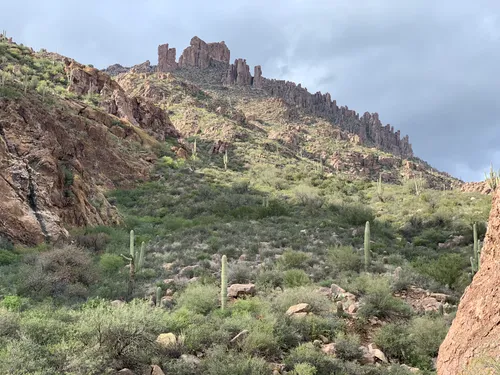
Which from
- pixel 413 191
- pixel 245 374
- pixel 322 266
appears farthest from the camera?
pixel 413 191

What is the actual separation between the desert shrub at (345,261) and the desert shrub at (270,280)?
112 inches

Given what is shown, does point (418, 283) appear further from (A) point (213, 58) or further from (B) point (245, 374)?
(A) point (213, 58)

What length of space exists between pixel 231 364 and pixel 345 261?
8.91 metres

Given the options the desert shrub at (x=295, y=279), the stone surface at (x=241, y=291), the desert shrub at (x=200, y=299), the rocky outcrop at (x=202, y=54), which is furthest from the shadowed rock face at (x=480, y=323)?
the rocky outcrop at (x=202, y=54)

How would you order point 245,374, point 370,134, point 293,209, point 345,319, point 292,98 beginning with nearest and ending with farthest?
point 245,374, point 345,319, point 293,209, point 292,98, point 370,134

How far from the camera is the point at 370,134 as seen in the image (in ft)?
431

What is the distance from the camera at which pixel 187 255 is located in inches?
608

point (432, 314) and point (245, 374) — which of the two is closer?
point (245, 374)

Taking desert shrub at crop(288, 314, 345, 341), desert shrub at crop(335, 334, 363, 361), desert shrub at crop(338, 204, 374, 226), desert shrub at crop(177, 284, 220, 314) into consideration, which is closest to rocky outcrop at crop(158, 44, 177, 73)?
desert shrub at crop(338, 204, 374, 226)

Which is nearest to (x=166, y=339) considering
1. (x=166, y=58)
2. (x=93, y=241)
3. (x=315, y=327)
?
(x=315, y=327)

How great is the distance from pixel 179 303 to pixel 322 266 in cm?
638

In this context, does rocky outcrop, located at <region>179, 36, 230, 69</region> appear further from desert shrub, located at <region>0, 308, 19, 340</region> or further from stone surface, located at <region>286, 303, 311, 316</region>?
desert shrub, located at <region>0, 308, 19, 340</region>

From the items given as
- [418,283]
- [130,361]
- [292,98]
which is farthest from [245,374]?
[292,98]

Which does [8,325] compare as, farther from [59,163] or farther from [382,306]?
[59,163]
